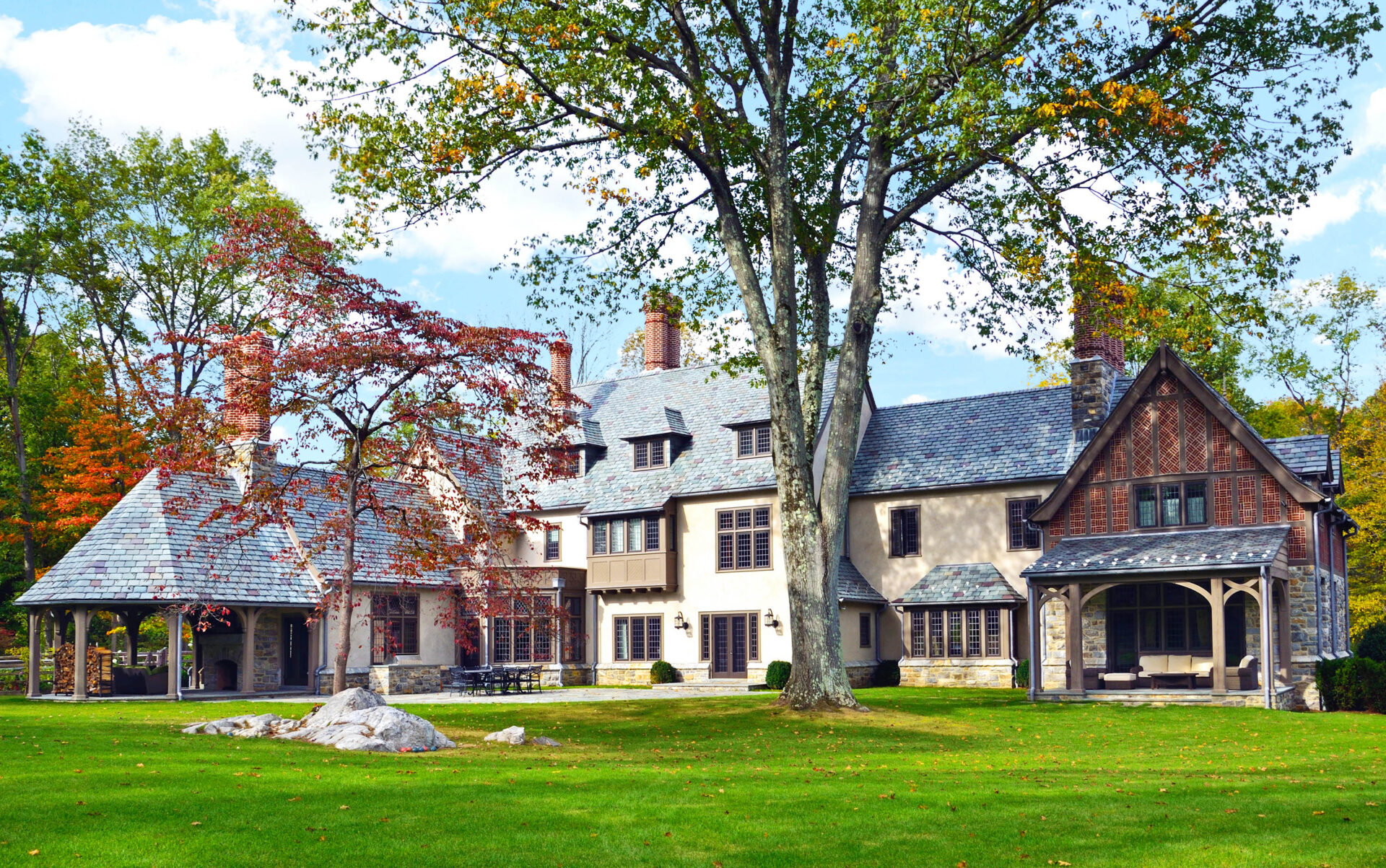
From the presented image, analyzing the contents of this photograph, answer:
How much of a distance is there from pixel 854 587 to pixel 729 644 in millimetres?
4031

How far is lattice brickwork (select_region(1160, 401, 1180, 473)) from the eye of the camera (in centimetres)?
2777

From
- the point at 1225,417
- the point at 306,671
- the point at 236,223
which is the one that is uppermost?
the point at 236,223

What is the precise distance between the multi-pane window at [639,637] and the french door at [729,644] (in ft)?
6.35

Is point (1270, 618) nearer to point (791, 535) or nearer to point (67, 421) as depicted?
→ point (791, 535)

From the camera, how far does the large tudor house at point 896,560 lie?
26.3 metres

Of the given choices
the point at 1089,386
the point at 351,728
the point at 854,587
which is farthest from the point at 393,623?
the point at 1089,386

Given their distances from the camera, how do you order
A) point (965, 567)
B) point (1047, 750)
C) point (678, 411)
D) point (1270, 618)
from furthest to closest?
point (678, 411)
point (965, 567)
point (1270, 618)
point (1047, 750)

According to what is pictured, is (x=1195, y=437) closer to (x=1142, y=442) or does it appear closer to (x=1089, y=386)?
(x=1142, y=442)

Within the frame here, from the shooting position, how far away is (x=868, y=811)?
10453 mm

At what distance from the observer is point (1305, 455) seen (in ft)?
90.2

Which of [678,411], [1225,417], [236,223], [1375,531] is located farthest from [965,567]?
[236,223]

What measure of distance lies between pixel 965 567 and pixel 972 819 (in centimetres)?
2321

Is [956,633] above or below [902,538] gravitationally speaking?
below

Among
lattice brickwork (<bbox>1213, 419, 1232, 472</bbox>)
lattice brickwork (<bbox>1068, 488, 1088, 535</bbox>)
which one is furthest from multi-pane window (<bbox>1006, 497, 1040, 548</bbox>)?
lattice brickwork (<bbox>1213, 419, 1232, 472</bbox>)
